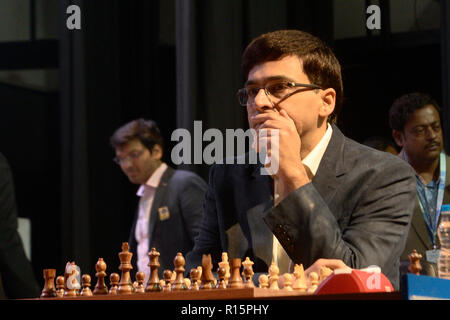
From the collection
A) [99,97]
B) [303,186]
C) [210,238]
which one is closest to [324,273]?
[303,186]

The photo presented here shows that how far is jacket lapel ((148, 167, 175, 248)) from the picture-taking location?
4.77 metres

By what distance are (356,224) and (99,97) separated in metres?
3.47

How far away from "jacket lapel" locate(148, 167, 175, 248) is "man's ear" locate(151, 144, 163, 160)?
16 centimetres

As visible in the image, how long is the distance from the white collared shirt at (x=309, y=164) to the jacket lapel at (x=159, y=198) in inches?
102

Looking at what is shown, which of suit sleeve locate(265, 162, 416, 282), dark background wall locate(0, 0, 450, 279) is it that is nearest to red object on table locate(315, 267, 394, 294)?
suit sleeve locate(265, 162, 416, 282)

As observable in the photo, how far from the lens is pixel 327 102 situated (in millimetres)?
2270

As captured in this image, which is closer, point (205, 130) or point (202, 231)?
point (202, 231)

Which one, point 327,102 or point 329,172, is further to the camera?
point 327,102

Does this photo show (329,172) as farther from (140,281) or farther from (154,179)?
(154,179)

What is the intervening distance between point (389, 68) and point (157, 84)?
1.51 m

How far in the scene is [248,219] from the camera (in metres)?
2.21

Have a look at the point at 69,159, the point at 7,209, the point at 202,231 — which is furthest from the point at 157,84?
the point at 202,231
